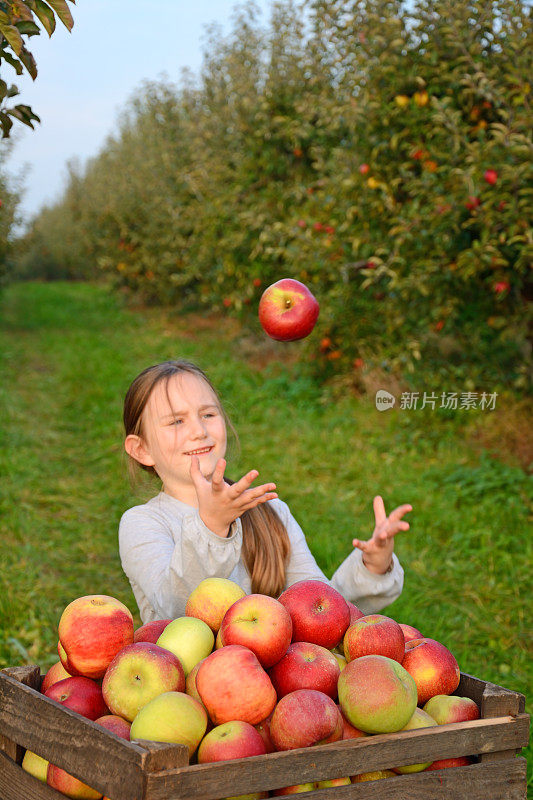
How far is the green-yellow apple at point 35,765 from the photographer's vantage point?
1368mm

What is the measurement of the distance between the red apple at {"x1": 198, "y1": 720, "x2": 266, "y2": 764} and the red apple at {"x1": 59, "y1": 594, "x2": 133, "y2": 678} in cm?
32

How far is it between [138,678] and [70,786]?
0.20 m

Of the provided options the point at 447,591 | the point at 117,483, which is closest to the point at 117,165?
the point at 117,483

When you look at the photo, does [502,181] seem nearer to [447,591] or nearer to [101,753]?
[447,591]

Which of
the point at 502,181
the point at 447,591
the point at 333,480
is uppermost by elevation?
the point at 502,181

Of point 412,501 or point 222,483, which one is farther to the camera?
point 412,501

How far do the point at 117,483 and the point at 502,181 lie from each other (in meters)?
3.34

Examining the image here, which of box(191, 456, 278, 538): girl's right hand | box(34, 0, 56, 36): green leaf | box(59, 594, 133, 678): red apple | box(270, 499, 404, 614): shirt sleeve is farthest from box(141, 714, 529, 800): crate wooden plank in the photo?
box(34, 0, 56, 36): green leaf

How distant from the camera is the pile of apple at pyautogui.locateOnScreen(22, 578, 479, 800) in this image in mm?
1276

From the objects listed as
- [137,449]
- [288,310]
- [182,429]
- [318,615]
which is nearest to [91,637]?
[318,615]

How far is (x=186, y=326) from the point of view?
13211 millimetres

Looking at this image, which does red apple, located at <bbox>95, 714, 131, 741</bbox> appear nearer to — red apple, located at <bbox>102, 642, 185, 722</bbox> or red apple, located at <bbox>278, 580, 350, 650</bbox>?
red apple, located at <bbox>102, 642, 185, 722</bbox>

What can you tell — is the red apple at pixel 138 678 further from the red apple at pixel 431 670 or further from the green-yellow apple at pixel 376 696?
the red apple at pixel 431 670
